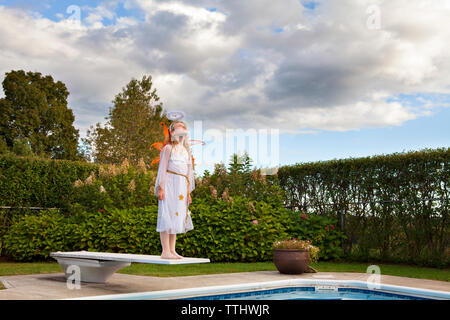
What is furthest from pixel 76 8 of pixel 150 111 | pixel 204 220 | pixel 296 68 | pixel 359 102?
pixel 150 111

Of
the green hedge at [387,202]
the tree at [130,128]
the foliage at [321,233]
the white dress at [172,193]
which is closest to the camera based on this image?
the white dress at [172,193]

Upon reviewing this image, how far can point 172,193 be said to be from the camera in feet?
19.2

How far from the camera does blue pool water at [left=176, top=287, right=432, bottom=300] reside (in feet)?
19.6

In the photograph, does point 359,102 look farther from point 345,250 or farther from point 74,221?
point 74,221

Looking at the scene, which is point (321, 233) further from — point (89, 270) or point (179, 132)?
point (89, 270)

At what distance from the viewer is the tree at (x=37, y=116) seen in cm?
2609

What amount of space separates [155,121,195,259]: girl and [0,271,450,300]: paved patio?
714 millimetres

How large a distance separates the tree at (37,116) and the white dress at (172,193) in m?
22.0

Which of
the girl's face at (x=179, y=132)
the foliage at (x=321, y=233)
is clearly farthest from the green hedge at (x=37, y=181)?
the girl's face at (x=179, y=132)

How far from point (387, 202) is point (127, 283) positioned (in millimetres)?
6581

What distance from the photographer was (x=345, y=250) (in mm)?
10859

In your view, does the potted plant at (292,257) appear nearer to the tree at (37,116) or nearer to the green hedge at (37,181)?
the green hedge at (37,181)

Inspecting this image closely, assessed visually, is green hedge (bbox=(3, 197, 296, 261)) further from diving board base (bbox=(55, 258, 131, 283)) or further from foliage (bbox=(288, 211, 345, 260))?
diving board base (bbox=(55, 258, 131, 283))
